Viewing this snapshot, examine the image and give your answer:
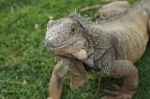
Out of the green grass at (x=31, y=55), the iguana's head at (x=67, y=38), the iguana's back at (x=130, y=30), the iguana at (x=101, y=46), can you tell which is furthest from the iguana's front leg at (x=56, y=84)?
the iguana's head at (x=67, y=38)

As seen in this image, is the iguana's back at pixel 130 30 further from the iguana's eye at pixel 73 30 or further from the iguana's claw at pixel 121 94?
the iguana's eye at pixel 73 30

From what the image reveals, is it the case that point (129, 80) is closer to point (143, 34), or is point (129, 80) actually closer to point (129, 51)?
point (129, 51)

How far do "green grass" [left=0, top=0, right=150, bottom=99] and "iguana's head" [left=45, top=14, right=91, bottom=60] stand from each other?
3.95ft

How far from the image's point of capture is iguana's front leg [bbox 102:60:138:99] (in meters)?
3.84

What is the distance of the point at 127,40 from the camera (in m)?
4.21

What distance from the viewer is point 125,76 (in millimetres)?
3951

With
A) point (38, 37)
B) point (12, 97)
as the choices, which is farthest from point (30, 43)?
point (12, 97)

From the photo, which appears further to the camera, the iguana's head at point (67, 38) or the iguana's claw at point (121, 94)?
the iguana's claw at point (121, 94)

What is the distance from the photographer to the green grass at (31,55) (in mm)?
4430

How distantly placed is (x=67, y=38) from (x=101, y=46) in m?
0.69

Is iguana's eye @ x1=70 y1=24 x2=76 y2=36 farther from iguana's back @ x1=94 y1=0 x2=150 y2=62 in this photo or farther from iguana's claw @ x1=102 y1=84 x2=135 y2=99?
iguana's claw @ x1=102 y1=84 x2=135 y2=99

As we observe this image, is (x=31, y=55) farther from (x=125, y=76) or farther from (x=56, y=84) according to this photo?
(x=125, y=76)

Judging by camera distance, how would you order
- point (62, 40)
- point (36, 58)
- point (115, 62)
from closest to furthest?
point (62, 40) → point (115, 62) → point (36, 58)

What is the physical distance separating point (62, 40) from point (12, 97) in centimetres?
166
